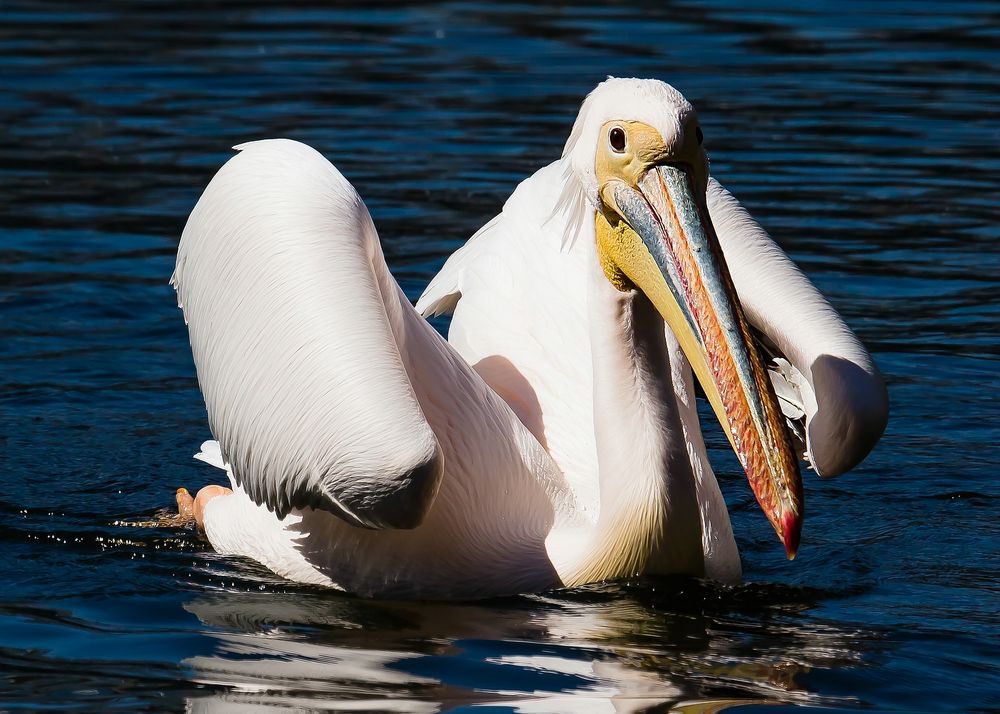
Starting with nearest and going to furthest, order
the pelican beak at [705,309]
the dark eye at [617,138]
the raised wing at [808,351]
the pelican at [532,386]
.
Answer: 1. the pelican beak at [705,309]
2. the pelican at [532,386]
3. the dark eye at [617,138]
4. the raised wing at [808,351]

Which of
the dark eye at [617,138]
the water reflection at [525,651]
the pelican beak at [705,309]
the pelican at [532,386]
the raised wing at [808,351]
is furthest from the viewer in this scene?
the raised wing at [808,351]

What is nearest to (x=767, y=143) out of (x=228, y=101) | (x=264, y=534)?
(x=228, y=101)

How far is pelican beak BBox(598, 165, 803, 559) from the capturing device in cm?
383

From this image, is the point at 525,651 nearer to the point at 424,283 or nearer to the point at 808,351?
the point at 808,351

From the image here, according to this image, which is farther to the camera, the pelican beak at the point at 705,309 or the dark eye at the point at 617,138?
the dark eye at the point at 617,138

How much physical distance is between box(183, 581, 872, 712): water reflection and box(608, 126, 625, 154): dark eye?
1.14 metres

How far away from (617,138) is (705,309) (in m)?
0.49

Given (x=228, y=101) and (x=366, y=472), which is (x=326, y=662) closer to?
(x=366, y=472)

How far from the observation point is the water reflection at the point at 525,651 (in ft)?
12.1

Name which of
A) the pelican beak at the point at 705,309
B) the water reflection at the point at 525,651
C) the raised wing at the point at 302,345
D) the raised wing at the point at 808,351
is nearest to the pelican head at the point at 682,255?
the pelican beak at the point at 705,309

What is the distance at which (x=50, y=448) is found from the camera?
5754 millimetres

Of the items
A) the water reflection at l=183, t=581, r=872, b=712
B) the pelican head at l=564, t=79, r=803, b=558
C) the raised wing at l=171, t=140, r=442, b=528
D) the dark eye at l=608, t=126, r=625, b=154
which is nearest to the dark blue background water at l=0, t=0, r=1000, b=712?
the water reflection at l=183, t=581, r=872, b=712

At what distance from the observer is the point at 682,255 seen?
4.00 m

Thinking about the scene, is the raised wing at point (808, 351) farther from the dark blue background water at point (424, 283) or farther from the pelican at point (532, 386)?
the dark blue background water at point (424, 283)
